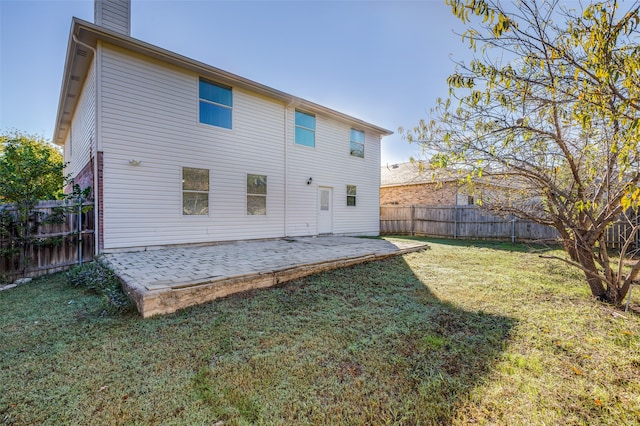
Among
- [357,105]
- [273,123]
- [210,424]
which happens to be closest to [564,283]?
[210,424]

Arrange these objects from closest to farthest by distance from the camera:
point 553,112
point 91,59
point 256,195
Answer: point 553,112 → point 91,59 → point 256,195

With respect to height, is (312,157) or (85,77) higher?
(85,77)

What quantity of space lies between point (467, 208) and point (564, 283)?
7.96 metres

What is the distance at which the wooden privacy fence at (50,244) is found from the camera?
5.57 meters

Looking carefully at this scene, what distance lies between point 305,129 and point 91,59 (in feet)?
20.7

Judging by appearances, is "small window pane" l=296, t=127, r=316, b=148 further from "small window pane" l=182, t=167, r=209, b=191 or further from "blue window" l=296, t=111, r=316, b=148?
"small window pane" l=182, t=167, r=209, b=191

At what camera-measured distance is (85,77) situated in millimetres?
8133

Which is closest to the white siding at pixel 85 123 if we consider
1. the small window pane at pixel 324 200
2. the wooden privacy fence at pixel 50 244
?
the wooden privacy fence at pixel 50 244

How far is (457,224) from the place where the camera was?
42.3 ft

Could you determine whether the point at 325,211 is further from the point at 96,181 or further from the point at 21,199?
the point at 21,199

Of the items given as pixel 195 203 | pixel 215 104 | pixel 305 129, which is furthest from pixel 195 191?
pixel 305 129

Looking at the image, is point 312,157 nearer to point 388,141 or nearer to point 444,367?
point 388,141

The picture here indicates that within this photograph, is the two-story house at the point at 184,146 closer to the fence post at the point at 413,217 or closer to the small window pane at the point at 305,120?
the small window pane at the point at 305,120

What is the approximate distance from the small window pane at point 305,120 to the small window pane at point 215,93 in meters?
2.58
